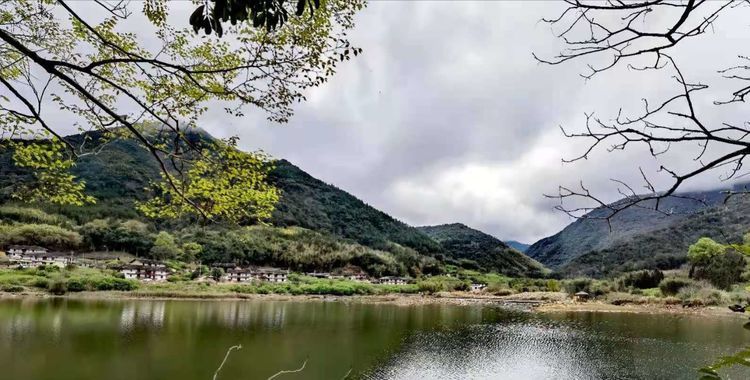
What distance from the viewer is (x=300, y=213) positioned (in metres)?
120

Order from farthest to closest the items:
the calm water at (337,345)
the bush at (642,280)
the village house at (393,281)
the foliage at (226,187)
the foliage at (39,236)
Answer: the village house at (393,281) → the foliage at (39,236) → the bush at (642,280) → the calm water at (337,345) → the foliage at (226,187)

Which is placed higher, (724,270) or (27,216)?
(27,216)

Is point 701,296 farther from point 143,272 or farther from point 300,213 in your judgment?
point 300,213

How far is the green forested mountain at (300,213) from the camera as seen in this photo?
86312mm

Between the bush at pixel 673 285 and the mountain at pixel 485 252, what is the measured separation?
6588 cm

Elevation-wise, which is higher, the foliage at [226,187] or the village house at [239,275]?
the foliage at [226,187]

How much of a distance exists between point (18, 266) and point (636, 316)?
194ft

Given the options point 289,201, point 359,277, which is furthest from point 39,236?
point 289,201

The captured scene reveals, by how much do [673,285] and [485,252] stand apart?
90417 millimetres

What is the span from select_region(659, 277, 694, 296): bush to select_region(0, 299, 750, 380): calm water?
14.1 meters

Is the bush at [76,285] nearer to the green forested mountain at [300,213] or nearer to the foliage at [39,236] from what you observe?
the green forested mountain at [300,213]

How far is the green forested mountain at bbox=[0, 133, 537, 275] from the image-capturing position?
86312 mm

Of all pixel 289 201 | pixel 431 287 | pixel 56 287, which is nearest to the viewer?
pixel 56 287

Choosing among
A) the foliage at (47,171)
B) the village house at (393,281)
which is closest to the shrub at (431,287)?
the village house at (393,281)
